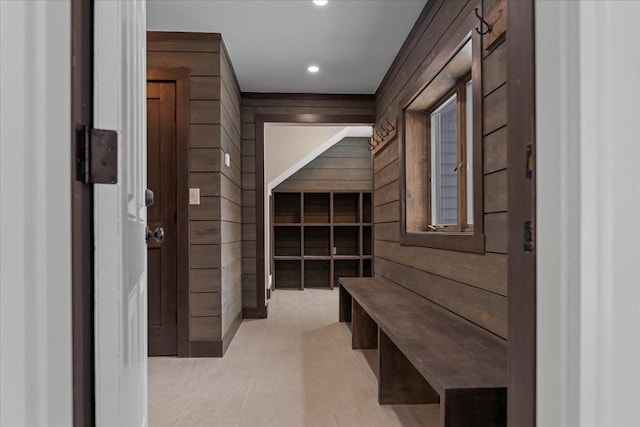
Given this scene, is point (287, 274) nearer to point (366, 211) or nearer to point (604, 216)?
point (366, 211)

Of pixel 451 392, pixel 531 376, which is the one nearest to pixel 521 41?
pixel 531 376

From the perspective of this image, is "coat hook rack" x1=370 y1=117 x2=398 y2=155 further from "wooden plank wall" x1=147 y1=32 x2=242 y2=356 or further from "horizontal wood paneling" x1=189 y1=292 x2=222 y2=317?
"horizontal wood paneling" x1=189 y1=292 x2=222 y2=317

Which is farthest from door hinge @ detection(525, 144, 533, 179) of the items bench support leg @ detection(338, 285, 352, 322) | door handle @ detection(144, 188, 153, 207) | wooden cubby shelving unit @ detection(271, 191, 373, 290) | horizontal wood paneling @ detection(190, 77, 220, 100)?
wooden cubby shelving unit @ detection(271, 191, 373, 290)

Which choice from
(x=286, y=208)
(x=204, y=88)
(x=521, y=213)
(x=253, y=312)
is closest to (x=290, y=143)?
(x=286, y=208)

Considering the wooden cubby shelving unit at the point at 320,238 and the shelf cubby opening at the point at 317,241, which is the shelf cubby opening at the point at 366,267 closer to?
the wooden cubby shelving unit at the point at 320,238

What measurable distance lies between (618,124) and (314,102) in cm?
418

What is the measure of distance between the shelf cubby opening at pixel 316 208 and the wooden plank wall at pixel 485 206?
2.74m

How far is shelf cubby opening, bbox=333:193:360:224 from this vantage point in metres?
6.94

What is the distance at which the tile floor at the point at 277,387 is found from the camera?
2152 millimetres

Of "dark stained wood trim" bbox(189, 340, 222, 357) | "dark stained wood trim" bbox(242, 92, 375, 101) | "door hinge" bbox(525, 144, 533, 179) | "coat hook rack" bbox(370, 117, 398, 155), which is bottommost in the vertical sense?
"dark stained wood trim" bbox(189, 340, 222, 357)

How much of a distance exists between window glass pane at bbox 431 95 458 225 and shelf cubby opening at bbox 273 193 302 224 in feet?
12.1

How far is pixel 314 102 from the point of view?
4602 millimetres

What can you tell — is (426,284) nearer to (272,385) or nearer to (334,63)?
(272,385)
